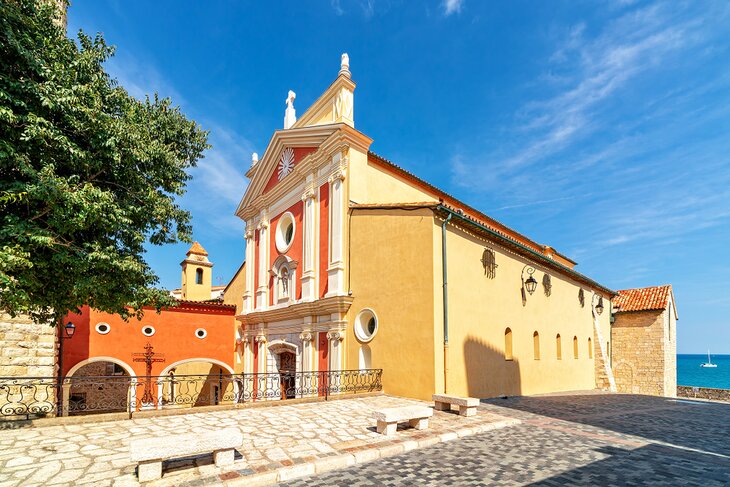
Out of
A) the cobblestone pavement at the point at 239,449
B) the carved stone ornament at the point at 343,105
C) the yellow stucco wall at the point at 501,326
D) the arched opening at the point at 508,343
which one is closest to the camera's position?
the cobblestone pavement at the point at 239,449

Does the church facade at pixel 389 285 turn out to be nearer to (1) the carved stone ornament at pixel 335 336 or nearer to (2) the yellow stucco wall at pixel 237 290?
(1) the carved stone ornament at pixel 335 336

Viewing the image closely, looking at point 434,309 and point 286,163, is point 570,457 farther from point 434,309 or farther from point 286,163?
point 286,163

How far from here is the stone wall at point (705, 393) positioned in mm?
23580

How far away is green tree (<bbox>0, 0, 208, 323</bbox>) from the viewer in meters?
7.03

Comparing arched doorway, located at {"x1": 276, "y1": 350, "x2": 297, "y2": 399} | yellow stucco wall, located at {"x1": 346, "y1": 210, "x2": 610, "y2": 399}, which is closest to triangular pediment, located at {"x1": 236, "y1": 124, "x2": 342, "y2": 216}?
yellow stucco wall, located at {"x1": 346, "y1": 210, "x2": 610, "y2": 399}

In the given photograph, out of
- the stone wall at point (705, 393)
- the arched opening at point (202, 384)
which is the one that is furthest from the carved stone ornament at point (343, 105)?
the stone wall at point (705, 393)

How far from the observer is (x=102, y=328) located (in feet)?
63.0

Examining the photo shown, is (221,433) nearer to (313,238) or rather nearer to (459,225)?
(459,225)

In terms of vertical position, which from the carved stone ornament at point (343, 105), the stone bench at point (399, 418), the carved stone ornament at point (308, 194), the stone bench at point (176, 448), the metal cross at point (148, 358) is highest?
the carved stone ornament at point (343, 105)

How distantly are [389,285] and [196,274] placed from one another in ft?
59.9

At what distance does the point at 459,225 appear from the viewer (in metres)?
13.3

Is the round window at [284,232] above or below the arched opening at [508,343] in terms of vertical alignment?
above

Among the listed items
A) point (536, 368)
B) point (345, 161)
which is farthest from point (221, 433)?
point (536, 368)

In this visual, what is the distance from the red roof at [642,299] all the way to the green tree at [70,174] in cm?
2602
